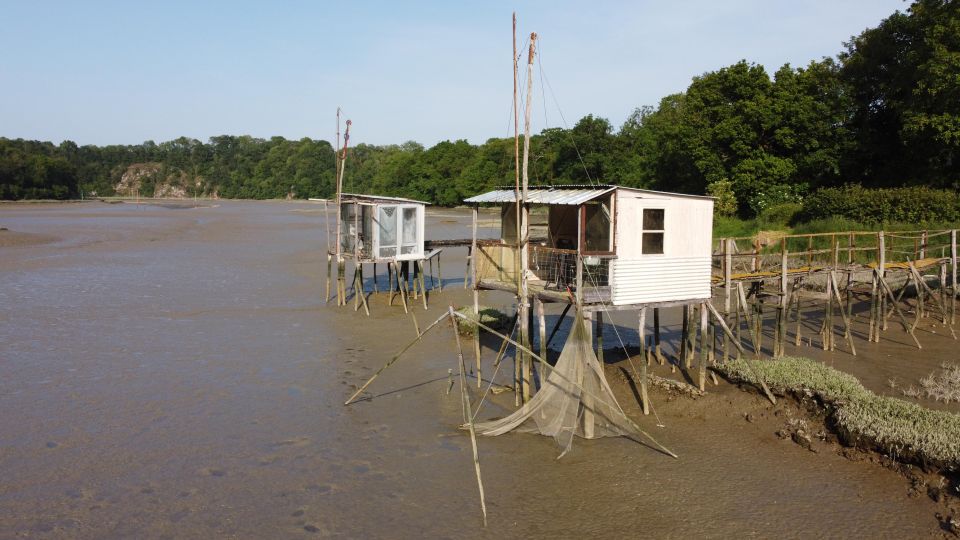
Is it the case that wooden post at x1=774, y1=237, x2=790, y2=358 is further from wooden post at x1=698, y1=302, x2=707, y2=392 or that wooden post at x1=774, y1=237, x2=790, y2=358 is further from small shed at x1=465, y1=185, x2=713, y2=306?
small shed at x1=465, y1=185, x2=713, y2=306

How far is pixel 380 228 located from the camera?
27578mm

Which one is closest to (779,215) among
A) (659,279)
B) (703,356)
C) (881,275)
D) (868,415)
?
(881,275)

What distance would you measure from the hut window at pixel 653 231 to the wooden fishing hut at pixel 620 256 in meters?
0.02

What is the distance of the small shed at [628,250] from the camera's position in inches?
601

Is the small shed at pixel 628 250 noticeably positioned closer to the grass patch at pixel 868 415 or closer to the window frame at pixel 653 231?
the window frame at pixel 653 231

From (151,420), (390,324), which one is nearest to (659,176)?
(390,324)

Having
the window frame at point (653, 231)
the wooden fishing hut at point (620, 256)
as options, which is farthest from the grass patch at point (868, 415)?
the window frame at point (653, 231)

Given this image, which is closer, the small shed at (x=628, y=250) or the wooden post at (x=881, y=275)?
the small shed at (x=628, y=250)

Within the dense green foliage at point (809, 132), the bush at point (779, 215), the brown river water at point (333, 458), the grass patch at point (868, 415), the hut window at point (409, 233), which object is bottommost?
the brown river water at point (333, 458)

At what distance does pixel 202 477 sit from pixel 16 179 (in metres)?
109

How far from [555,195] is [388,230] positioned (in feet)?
42.9

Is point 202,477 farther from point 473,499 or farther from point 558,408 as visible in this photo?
point 558,408

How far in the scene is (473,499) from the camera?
11977 millimetres

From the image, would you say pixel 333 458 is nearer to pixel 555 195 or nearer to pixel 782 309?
pixel 555 195
